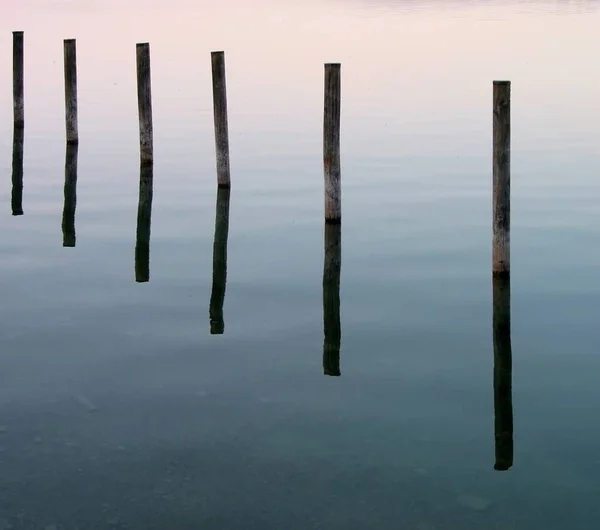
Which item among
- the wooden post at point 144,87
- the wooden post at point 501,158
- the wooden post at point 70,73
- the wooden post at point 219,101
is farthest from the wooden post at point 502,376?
the wooden post at point 70,73

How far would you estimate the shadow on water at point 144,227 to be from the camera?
1495 centimetres

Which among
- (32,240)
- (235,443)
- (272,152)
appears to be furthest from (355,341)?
(272,152)

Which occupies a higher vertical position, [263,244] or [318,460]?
[263,244]

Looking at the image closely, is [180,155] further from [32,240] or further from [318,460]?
[318,460]

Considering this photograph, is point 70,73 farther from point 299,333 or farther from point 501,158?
point 501,158

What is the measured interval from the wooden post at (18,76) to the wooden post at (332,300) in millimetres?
9768

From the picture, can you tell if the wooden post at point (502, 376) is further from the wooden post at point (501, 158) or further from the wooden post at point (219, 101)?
the wooden post at point (219, 101)

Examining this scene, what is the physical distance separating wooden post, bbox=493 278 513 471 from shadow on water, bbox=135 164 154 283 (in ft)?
14.6

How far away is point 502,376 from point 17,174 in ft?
44.2

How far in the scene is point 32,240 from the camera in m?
16.7

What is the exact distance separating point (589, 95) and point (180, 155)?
1388 centimetres

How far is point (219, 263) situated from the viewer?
50.1 feet

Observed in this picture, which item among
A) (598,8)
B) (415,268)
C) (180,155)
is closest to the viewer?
(415,268)

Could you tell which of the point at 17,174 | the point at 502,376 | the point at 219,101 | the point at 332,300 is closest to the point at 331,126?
the point at 332,300
